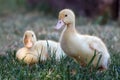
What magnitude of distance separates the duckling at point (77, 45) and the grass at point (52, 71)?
0.10 m

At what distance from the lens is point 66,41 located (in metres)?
5.39

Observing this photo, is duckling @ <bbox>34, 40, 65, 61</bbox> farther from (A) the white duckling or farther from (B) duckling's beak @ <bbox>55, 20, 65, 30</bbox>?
(B) duckling's beak @ <bbox>55, 20, 65, 30</bbox>

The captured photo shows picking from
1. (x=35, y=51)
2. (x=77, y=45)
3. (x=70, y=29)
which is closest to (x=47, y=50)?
(x=35, y=51)

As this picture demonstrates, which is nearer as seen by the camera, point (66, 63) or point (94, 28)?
point (66, 63)

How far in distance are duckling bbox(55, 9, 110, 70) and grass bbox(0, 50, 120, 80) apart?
0.34 feet

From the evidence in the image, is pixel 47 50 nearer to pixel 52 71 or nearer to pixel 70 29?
pixel 70 29

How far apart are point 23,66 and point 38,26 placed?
444cm

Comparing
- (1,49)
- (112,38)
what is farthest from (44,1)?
(1,49)

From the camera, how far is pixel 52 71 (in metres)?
5.25

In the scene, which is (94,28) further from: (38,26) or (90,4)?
(90,4)

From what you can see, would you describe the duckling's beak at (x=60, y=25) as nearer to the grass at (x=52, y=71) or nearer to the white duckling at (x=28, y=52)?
the grass at (x=52, y=71)

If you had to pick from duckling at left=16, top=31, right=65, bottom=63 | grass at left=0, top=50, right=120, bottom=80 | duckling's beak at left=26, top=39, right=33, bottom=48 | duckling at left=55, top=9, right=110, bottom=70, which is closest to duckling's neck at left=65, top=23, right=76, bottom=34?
duckling at left=55, top=9, right=110, bottom=70

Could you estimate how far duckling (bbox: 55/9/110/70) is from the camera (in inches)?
211

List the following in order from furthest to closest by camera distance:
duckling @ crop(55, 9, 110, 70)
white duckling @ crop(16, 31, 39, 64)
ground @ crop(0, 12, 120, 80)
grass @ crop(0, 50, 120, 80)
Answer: ground @ crop(0, 12, 120, 80) < white duckling @ crop(16, 31, 39, 64) < duckling @ crop(55, 9, 110, 70) < grass @ crop(0, 50, 120, 80)
